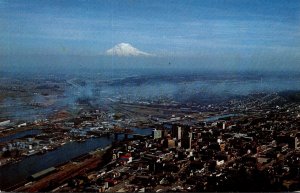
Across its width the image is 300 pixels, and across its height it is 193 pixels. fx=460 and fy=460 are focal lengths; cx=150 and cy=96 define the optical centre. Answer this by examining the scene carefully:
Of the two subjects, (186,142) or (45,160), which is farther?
(186,142)

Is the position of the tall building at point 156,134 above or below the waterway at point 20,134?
below

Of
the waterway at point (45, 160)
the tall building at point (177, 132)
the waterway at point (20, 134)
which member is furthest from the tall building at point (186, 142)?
the waterway at point (20, 134)

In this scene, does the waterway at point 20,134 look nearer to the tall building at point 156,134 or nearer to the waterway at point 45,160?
the waterway at point 45,160

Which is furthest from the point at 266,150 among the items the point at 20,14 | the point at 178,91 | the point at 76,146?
the point at 20,14

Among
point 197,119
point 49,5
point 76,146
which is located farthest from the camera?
point 197,119

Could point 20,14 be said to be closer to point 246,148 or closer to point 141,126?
point 141,126

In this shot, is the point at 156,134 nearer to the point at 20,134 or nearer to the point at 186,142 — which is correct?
the point at 186,142

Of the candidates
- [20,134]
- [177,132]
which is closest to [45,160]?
[20,134]

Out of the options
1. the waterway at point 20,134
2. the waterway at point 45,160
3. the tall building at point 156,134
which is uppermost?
the waterway at point 20,134
